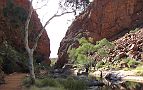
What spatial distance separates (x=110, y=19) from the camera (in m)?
122

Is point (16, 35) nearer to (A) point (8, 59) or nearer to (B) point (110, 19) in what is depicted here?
(A) point (8, 59)

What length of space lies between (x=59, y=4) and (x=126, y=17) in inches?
3591

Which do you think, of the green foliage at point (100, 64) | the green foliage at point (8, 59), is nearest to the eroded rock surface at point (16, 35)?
the green foliage at point (8, 59)

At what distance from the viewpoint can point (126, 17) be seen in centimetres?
11962

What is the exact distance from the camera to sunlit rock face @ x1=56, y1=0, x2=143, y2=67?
11788cm

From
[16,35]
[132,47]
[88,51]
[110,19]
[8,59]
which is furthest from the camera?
[110,19]

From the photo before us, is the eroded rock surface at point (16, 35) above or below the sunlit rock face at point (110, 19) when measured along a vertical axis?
below

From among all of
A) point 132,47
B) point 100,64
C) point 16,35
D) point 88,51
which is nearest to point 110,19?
point 132,47

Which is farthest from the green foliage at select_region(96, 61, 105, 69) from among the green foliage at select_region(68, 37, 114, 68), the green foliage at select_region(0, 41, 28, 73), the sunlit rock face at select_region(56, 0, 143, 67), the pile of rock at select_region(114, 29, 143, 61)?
the sunlit rock face at select_region(56, 0, 143, 67)

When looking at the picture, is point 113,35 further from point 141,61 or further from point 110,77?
point 110,77

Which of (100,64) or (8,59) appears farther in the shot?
(100,64)

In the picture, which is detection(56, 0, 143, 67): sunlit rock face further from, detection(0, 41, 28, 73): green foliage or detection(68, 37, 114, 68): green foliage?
detection(0, 41, 28, 73): green foliage

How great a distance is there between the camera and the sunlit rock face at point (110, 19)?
387ft

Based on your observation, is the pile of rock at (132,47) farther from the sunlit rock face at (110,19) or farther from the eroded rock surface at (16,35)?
the eroded rock surface at (16,35)
